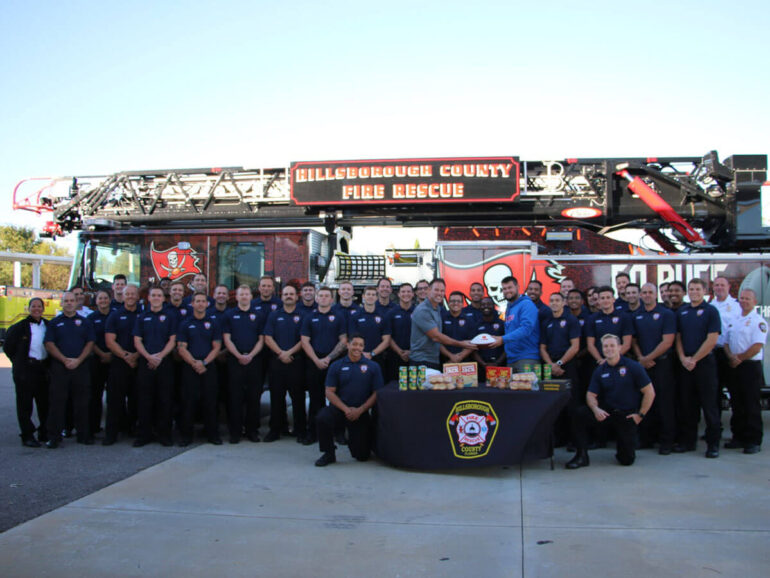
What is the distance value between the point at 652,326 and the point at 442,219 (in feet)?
18.4

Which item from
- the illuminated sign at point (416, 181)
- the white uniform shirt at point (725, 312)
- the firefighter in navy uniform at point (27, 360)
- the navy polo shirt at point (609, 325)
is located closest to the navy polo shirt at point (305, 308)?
the firefighter in navy uniform at point (27, 360)

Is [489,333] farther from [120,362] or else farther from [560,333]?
[120,362]

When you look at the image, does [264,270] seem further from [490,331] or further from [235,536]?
[235,536]

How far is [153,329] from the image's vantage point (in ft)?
25.3

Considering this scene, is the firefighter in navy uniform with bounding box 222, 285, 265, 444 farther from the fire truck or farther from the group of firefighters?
the fire truck

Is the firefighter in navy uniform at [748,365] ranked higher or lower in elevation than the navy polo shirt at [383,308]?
lower

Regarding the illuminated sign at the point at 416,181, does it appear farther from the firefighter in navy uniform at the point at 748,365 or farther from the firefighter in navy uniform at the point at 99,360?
the firefighter in navy uniform at the point at 748,365

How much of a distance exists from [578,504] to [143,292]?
21.4ft

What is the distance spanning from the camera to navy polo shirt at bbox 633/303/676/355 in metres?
7.22

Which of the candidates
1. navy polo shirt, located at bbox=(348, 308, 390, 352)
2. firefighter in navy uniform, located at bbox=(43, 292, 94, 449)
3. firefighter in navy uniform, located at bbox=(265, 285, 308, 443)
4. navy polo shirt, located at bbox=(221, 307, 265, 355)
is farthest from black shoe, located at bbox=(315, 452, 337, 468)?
firefighter in navy uniform, located at bbox=(43, 292, 94, 449)

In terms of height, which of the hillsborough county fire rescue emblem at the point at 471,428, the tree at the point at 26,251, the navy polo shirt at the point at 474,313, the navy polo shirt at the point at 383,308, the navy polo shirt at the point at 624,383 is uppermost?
the tree at the point at 26,251

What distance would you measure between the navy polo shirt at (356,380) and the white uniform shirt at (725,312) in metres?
3.81

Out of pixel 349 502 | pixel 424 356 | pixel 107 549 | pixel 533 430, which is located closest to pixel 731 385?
pixel 533 430

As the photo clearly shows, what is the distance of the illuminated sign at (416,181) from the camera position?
38.3 ft
